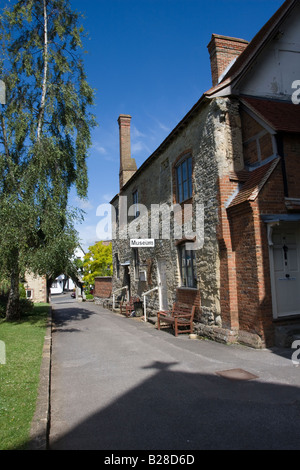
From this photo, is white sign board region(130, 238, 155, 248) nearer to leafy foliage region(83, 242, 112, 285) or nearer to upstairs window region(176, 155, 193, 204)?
upstairs window region(176, 155, 193, 204)

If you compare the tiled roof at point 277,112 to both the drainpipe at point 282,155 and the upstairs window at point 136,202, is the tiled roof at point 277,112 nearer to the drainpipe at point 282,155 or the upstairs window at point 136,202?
the drainpipe at point 282,155

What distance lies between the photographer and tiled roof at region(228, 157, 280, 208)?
25.9 feet

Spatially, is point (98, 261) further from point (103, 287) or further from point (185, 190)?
point (185, 190)

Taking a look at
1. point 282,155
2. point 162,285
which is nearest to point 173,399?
point 282,155

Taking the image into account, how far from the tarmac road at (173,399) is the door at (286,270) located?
115cm

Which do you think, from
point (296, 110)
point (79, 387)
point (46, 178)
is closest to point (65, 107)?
point (46, 178)

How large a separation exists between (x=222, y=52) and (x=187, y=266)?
760 centimetres

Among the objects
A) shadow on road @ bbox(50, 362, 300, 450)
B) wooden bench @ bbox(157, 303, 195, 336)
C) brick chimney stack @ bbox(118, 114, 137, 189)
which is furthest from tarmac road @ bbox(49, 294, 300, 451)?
brick chimney stack @ bbox(118, 114, 137, 189)

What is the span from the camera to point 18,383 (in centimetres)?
546

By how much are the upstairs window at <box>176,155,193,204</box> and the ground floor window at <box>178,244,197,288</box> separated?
177 centimetres

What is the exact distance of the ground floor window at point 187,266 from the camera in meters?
10.8

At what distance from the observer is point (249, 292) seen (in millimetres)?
8023

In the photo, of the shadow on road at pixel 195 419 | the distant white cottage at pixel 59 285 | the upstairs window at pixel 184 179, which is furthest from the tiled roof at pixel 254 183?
the distant white cottage at pixel 59 285
